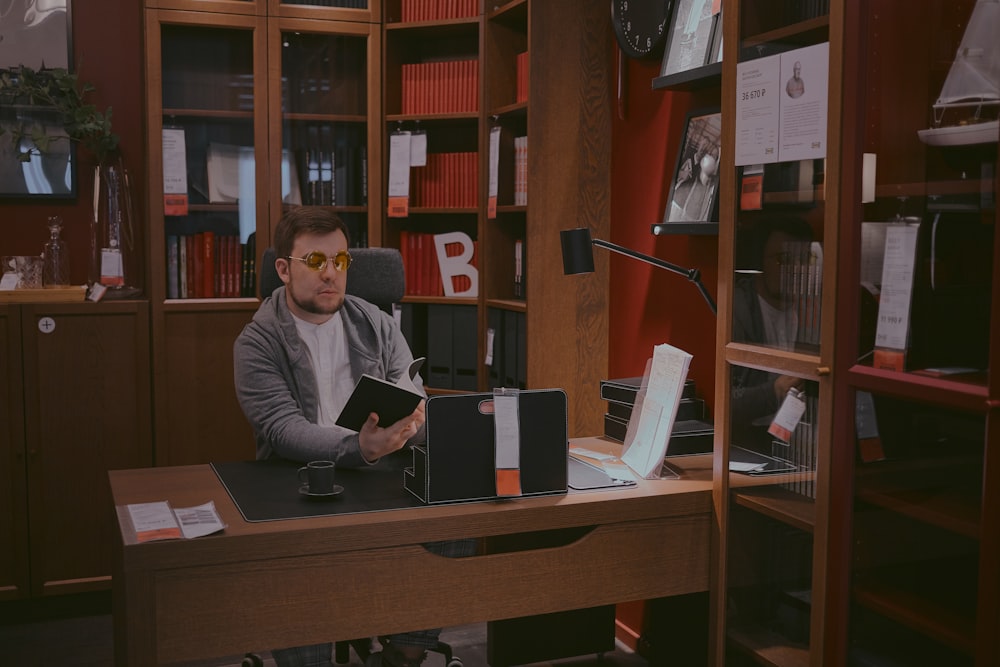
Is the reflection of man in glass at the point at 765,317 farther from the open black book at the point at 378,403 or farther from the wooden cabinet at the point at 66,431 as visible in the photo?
the wooden cabinet at the point at 66,431

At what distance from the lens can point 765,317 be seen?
7.04 feet

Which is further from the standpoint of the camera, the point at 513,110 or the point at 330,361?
the point at 513,110

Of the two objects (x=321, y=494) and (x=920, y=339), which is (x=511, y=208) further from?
(x=920, y=339)

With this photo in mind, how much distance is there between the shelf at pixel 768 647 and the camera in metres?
2.03

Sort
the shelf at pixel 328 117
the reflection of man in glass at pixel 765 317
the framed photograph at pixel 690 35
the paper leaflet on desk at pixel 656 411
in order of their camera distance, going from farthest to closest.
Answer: the shelf at pixel 328 117 < the framed photograph at pixel 690 35 < the paper leaflet on desk at pixel 656 411 < the reflection of man in glass at pixel 765 317

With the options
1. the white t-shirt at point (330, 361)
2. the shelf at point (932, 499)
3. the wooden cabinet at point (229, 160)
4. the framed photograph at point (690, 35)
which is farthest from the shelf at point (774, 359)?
the wooden cabinet at point (229, 160)

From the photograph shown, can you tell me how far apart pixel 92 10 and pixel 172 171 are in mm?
766

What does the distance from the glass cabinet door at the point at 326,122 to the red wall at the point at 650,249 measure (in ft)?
4.13

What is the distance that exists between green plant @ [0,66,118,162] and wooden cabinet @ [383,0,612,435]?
141cm

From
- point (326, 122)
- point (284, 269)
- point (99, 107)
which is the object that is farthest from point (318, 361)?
point (99, 107)

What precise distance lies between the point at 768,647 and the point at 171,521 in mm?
1306

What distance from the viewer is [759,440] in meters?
2.18

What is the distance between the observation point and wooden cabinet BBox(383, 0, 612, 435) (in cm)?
337

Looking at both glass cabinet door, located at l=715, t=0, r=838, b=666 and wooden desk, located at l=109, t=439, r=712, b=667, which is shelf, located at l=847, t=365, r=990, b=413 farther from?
wooden desk, located at l=109, t=439, r=712, b=667
